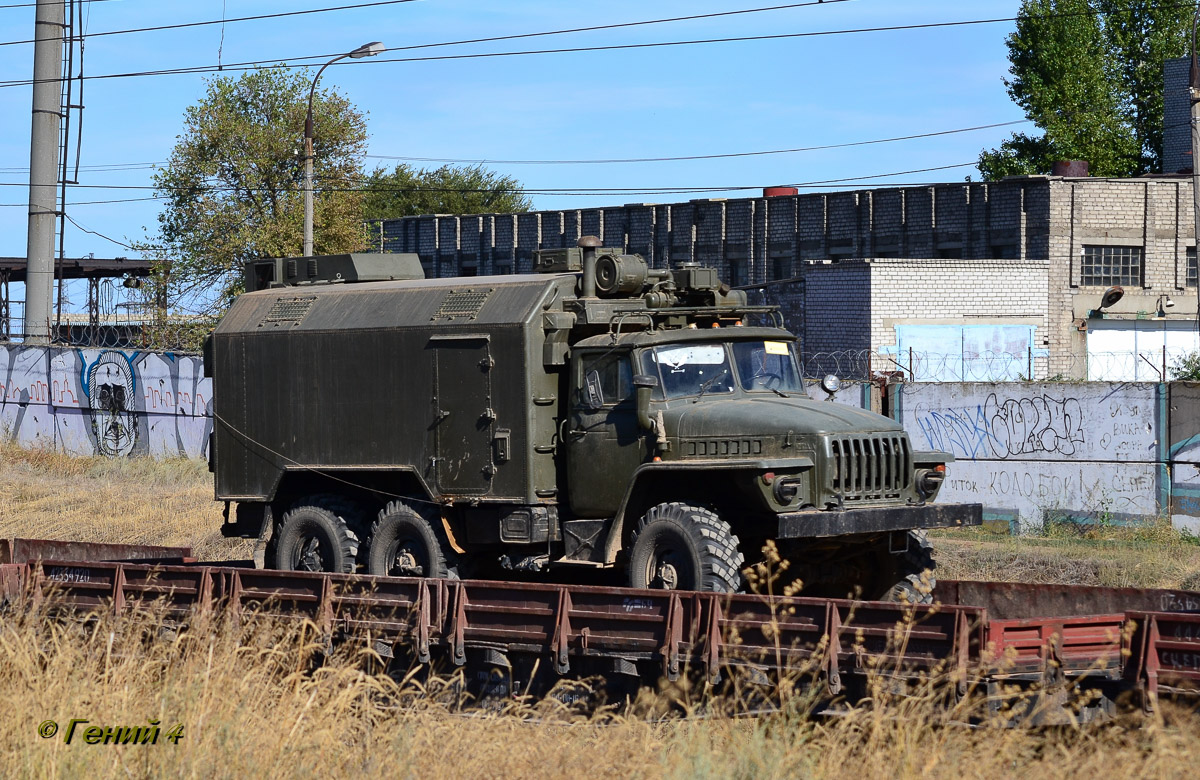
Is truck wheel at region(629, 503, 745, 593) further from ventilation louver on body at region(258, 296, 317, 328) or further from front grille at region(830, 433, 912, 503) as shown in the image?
ventilation louver on body at region(258, 296, 317, 328)

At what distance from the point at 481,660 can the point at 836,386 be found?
165 inches

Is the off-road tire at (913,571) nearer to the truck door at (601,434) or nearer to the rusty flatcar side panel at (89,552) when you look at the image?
the truck door at (601,434)

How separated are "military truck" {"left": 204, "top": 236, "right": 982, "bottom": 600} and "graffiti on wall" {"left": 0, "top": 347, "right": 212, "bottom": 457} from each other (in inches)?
595

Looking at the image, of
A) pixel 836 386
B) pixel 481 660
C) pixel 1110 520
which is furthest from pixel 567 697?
pixel 1110 520

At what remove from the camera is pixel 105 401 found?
30828mm

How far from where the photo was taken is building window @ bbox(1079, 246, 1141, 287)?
38906 mm

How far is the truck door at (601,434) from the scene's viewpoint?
1181 centimetres

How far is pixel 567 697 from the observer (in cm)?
1014

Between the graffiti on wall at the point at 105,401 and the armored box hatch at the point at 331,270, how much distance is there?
13561 mm

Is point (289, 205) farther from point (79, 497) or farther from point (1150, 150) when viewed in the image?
point (1150, 150)

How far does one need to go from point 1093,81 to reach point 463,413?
51457mm

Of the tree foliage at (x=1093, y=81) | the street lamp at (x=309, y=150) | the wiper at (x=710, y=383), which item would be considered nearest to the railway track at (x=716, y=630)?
the wiper at (x=710, y=383)

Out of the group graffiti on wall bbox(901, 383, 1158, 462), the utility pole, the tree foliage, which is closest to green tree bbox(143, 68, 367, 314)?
the utility pole

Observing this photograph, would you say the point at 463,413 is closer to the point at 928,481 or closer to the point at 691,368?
the point at 691,368
